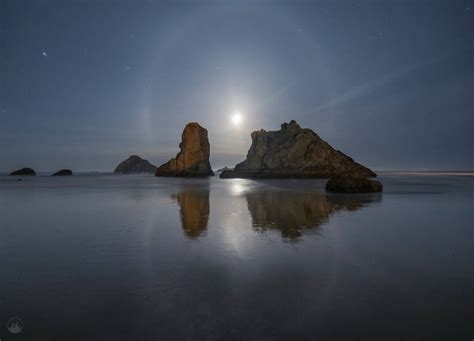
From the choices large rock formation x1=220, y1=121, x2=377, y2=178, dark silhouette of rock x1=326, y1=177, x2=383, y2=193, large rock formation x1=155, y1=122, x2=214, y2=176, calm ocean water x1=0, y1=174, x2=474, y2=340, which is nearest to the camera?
calm ocean water x1=0, y1=174, x2=474, y2=340

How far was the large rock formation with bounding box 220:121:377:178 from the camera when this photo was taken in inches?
3807

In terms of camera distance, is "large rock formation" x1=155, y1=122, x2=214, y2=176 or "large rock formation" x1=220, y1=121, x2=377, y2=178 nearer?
"large rock formation" x1=220, y1=121, x2=377, y2=178

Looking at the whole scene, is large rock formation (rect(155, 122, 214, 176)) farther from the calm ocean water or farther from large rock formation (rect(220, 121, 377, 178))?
the calm ocean water

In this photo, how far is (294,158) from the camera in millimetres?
101750

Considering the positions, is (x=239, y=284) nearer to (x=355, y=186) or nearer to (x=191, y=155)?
(x=355, y=186)

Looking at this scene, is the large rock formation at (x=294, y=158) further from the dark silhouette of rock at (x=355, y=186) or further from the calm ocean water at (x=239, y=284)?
the calm ocean water at (x=239, y=284)

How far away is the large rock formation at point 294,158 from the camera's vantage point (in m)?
96.7

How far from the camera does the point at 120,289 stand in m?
5.11

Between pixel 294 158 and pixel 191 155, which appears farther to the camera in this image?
pixel 191 155

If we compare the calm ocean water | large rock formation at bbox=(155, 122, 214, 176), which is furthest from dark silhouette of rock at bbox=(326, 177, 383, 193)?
large rock formation at bbox=(155, 122, 214, 176)

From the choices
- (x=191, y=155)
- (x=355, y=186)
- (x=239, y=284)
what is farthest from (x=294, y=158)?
(x=239, y=284)

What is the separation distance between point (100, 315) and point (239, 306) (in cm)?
239

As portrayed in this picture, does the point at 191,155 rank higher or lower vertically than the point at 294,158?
higher

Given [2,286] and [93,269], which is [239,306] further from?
[2,286]
